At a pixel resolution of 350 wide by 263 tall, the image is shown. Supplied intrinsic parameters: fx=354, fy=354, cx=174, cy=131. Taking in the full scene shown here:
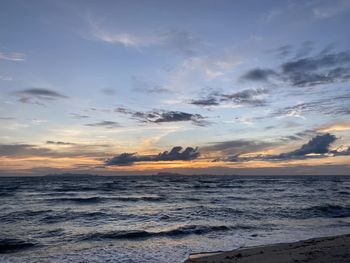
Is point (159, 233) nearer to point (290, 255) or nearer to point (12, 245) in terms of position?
point (12, 245)

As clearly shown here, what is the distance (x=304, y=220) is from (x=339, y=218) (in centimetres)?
388

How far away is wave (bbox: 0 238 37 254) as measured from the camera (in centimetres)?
1669

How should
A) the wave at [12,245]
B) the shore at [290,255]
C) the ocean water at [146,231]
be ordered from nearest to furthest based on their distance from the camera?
the shore at [290,255], the ocean water at [146,231], the wave at [12,245]

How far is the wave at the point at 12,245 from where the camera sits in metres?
16.7

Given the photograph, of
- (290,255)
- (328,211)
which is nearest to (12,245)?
(290,255)

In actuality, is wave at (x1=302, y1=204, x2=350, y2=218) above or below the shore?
below

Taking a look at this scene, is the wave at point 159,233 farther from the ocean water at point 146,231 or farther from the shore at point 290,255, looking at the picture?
the shore at point 290,255

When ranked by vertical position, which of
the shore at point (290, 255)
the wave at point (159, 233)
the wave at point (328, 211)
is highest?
the shore at point (290, 255)

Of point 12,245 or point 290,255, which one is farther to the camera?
point 12,245

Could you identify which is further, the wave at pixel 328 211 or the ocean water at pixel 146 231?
the wave at pixel 328 211

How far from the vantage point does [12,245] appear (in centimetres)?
1745

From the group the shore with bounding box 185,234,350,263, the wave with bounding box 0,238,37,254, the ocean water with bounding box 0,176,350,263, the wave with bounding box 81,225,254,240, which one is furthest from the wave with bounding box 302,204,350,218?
the wave with bounding box 0,238,37,254

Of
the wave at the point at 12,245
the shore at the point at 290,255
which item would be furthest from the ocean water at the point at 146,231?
the shore at the point at 290,255

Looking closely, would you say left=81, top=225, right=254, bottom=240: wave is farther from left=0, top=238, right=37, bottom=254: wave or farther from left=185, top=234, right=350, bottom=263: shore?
left=185, top=234, right=350, bottom=263: shore
